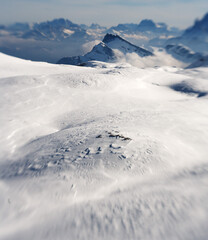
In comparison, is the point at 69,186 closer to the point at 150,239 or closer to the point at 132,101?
the point at 150,239

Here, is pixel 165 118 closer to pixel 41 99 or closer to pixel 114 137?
pixel 114 137

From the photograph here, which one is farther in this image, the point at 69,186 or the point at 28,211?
the point at 69,186

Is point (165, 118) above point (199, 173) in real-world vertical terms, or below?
below

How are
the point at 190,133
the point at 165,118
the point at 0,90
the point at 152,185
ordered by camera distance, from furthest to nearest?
1. the point at 0,90
2. the point at 165,118
3. the point at 190,133
4. the point at 152,185

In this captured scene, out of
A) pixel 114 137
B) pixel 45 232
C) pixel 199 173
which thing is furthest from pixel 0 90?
pixel 199 173

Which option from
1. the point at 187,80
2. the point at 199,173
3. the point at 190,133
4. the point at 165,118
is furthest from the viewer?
the point at 187,80

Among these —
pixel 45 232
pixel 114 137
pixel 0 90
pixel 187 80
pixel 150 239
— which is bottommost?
pixel 187 80
